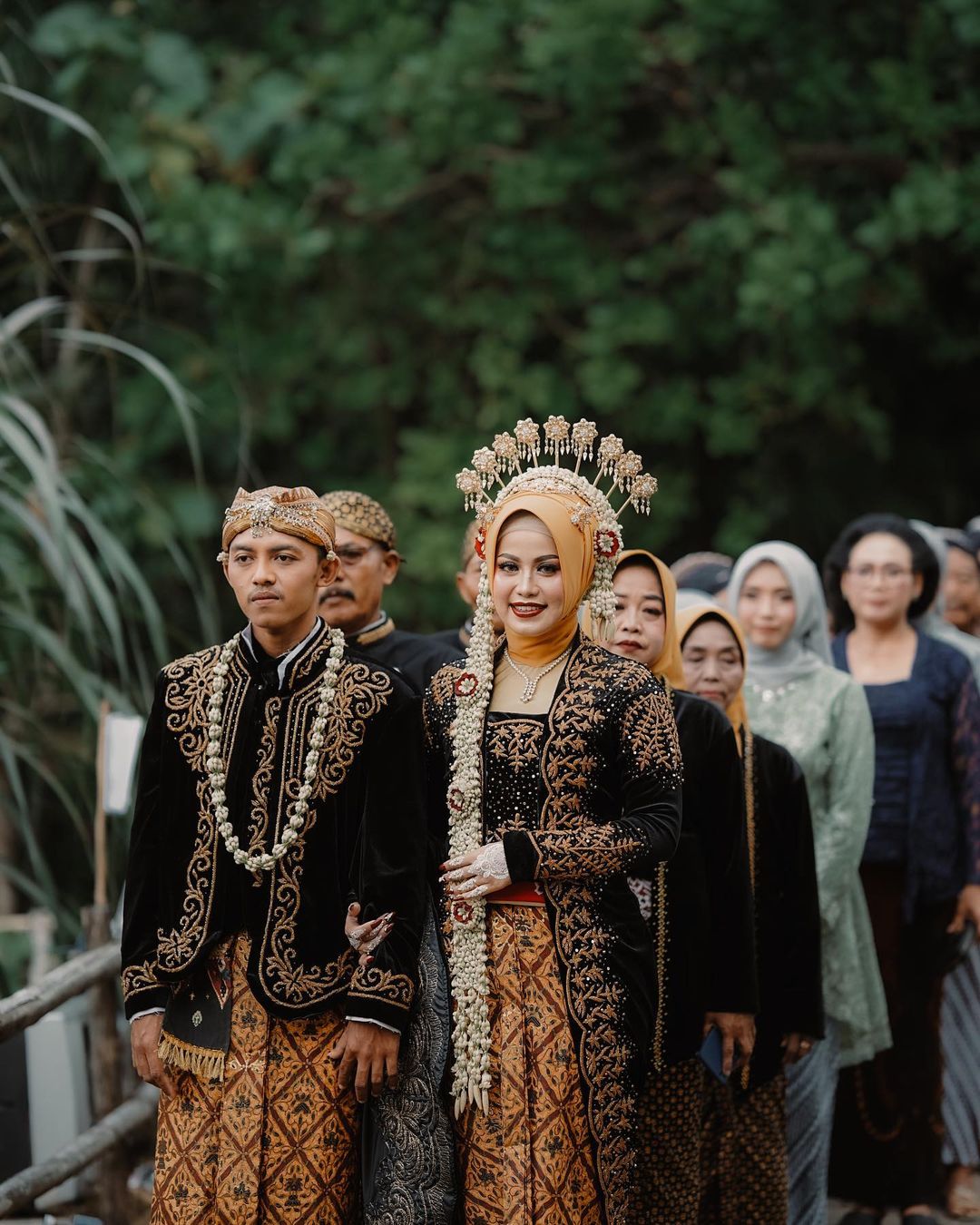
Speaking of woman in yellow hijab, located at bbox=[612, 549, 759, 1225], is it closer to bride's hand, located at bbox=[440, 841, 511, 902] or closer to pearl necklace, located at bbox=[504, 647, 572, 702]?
pearl necklace, located at bbox=[504, 647, 572, 702]

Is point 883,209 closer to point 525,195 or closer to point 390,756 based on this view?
point 525,195

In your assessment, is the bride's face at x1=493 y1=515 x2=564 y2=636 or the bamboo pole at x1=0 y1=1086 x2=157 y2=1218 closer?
the bride's face at x1=493 y1=515 x2=564 y2=636

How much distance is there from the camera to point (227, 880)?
320 centimetres

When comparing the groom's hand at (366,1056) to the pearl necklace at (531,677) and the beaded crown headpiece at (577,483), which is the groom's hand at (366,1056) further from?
the beaded crown headpiece at (577,483)

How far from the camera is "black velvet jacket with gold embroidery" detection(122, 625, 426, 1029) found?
10.3 ft

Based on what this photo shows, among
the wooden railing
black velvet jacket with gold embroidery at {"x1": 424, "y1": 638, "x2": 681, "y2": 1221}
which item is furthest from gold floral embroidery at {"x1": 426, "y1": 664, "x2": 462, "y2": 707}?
the wooden railing

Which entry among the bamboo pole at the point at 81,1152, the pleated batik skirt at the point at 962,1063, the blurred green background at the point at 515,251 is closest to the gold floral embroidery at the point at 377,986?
the bamboo pole at the point at 81,1152

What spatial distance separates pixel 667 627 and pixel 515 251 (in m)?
5.01

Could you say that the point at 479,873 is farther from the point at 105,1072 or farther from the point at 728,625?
the point at 105,1072

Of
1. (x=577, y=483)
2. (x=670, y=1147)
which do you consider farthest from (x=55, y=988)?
(x=577, y=483)

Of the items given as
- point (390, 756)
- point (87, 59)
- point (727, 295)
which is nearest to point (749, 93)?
point (727, 295)

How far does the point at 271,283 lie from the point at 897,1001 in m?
4.97

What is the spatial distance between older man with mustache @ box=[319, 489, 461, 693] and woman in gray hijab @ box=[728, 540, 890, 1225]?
932 millimetres

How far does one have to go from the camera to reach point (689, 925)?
3906 millimetres
